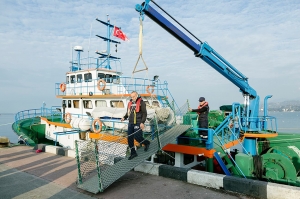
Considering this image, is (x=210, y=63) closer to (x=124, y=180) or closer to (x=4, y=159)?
(x=124, y=180)

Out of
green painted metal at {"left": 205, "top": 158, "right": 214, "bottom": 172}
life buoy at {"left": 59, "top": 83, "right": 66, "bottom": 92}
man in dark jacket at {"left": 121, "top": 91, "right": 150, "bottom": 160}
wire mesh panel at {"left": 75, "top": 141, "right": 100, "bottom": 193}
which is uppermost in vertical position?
life buoy at {"left": 59, "top": 83, "right": 66, "bottom": 92}

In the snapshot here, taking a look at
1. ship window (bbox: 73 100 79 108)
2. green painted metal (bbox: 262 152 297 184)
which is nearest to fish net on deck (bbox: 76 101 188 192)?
green painted metal (bbox: 262 152 297 184)

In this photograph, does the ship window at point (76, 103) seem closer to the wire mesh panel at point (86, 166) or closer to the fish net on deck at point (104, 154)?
the fish net on deck at point (104, 154)

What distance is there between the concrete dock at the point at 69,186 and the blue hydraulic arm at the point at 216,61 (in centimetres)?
560

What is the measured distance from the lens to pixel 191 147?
8.52m

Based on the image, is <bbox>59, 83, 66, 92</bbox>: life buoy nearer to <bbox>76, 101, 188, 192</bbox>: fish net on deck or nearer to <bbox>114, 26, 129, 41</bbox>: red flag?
<bbox>114, 26, 129, 41</bbox>: red flag

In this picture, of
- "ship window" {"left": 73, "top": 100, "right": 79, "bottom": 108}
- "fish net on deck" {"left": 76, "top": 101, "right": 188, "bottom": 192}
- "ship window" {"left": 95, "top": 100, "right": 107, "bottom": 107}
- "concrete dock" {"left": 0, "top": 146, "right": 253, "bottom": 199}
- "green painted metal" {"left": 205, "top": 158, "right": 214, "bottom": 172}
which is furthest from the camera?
"ship window" {"left": 73, "top": 100, "right": 79, "bottom": 108}

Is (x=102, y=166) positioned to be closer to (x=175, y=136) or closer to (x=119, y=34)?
(x=175, y=136)

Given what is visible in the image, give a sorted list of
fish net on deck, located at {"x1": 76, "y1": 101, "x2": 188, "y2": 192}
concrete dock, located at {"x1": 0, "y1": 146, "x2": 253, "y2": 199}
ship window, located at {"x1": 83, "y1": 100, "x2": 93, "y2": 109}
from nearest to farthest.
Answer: concrete dock, located at {"x1": 0, "y1": 146, "x2": 253, "y2": 199}
fish net on deck, located at {"x1": 76, "y1": 101, "x2": 188, "y2": 192}
ship window, located at {"x1": 83, "y1": 100, "x2": 93, "y2": 109}

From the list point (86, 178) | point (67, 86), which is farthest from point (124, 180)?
point (67, 86)

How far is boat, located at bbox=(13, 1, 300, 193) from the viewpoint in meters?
6.68

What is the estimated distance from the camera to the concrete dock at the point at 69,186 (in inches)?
193

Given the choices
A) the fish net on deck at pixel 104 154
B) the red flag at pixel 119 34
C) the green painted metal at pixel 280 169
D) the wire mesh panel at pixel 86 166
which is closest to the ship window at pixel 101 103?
the fish net on deck at pixel 104 154

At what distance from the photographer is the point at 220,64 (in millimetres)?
10227
